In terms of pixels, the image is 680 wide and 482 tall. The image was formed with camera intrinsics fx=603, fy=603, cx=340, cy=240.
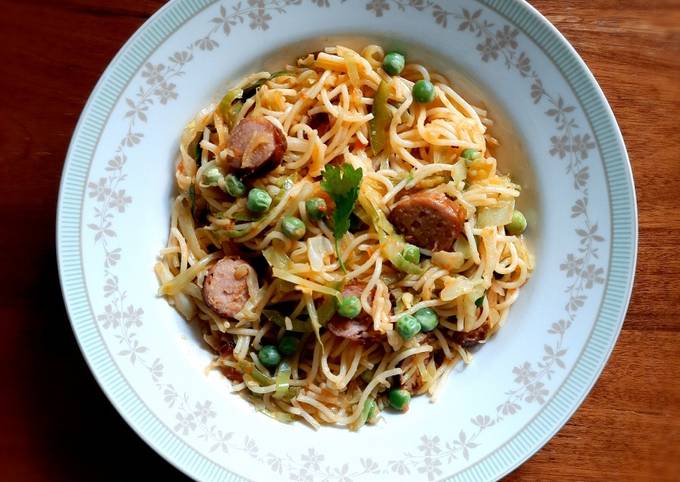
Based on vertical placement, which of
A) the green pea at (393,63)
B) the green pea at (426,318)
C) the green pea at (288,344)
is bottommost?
the green pea at (288,344)

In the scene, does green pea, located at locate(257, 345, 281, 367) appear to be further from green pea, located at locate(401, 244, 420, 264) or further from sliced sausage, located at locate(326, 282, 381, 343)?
green pea, located at locate(401, 244, 420, 264)

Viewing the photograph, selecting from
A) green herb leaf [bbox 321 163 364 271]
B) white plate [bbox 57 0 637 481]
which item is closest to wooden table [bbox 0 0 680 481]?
white plate [bbox 57 0 637 481]

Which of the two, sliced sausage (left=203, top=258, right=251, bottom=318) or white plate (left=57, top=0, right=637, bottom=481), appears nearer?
white plate (left=57, top=0, right=637, bottom=481)

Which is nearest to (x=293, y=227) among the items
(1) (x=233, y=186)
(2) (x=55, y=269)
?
(1) (x=233, y=186)

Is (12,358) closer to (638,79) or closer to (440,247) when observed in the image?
(440,247)

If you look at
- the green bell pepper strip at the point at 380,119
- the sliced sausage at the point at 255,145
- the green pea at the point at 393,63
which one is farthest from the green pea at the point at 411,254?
the green pea at the point at 393,63

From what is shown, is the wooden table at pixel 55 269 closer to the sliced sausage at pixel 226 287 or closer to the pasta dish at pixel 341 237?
the pasta dish at pixel 341 237
